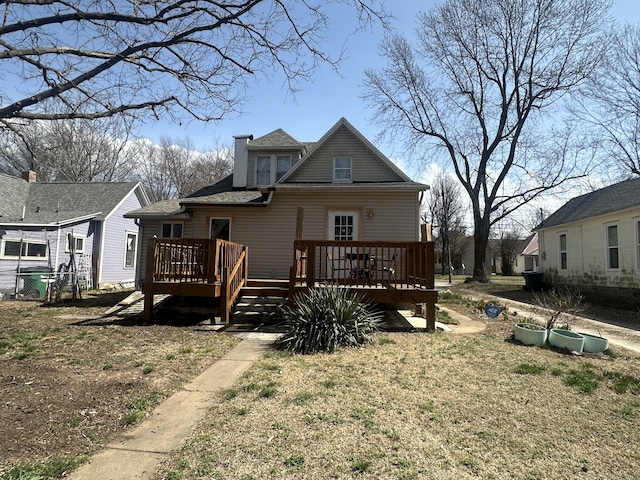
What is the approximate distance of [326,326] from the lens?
20.0 feet

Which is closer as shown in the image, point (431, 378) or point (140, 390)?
point (140, 390)

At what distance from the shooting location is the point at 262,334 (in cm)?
731

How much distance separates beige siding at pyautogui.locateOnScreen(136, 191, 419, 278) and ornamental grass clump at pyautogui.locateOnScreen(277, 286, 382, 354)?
5412 millimetres

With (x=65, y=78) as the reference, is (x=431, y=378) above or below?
below

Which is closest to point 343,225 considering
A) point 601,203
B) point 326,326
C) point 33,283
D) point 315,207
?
Result: point 315,207

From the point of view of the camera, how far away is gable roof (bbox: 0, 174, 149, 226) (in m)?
15.3

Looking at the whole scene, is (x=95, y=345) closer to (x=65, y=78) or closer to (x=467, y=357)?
(x=65, y=78)

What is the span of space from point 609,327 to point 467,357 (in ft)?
20.2

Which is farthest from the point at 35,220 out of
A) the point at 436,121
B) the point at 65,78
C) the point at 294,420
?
the point at 436,121

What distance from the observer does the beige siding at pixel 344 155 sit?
12.5 meters

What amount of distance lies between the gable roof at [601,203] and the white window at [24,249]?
21100mm

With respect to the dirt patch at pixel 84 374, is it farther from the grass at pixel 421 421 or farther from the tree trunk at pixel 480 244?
the tree trunk at pixel 480 244

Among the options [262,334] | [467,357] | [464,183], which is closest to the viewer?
[467,357]

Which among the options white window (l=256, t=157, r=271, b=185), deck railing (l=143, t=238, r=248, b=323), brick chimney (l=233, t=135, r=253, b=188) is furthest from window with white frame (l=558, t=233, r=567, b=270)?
deck railing (l=143, t=238, r=248, b=323)
